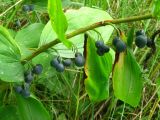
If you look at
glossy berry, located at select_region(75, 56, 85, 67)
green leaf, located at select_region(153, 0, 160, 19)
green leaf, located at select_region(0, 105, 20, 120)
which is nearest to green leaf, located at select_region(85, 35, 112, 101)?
glossy berry, located at select_region(75, 56, 85, 67)

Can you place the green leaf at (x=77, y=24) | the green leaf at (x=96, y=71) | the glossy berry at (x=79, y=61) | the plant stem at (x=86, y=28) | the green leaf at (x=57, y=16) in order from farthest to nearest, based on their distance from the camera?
the green leaf at (x=77, y=24)
the green leaf at (x=96, y=71)
the glossy berry at (x=79, y=61)
the plant stem at (x=86, y=28)
the green leaf at (x=57, y=16)

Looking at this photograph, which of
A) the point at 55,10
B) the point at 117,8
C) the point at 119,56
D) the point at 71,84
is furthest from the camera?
the point at 117,8

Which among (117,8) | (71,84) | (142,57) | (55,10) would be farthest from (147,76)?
(55,10)

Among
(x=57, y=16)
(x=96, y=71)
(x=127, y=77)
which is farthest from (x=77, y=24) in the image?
(x=57, y=16)

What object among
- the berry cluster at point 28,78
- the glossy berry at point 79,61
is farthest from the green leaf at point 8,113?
the glossy berry at point 79,61

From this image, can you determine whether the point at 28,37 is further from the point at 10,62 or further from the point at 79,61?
the point at 79,61

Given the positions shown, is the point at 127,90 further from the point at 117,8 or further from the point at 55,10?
the point at 117,8

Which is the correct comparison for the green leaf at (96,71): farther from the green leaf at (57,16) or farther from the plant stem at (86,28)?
the green leaf at (57,16)
